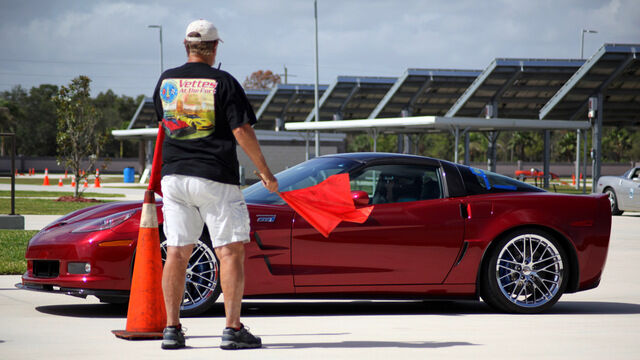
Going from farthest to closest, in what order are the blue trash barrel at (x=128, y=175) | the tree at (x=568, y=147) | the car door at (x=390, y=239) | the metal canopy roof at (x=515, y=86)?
1. the tree at (x=568, y=147)
2. the blue trash barrel at (x=128, y=175)
3. the metal canopy roof at (x=515, y=86)
4. the car door at (x=390, y=239)

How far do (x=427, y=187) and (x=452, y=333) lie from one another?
1.48 metres

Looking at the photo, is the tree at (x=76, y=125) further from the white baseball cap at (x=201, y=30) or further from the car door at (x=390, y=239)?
the white baseball cap at (x=201, y=30)

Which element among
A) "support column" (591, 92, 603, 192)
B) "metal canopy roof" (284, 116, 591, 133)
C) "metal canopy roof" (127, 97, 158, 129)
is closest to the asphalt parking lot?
"metal canopy roof" (284, 116, 591, 133)

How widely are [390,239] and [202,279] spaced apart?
149 centimetres

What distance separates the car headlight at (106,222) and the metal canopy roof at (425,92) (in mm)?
35392

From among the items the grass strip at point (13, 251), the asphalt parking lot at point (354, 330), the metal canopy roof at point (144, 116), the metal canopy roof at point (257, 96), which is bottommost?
the grass strip at point (13, 251)

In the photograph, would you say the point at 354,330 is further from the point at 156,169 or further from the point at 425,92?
the point at 425,92

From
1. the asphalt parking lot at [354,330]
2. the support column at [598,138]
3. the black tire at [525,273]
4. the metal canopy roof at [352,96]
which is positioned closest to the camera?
the asphalt parking lot at [354,330]

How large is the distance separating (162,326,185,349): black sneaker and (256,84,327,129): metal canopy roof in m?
46.3

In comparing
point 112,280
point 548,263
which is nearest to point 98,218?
point 112,280

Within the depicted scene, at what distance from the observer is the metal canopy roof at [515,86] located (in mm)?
36688

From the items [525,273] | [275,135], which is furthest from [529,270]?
[275,135]

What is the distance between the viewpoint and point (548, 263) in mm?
7148

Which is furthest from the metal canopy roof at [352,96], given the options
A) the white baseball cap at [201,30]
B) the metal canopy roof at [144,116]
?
the white baseball cap at [201,30]
